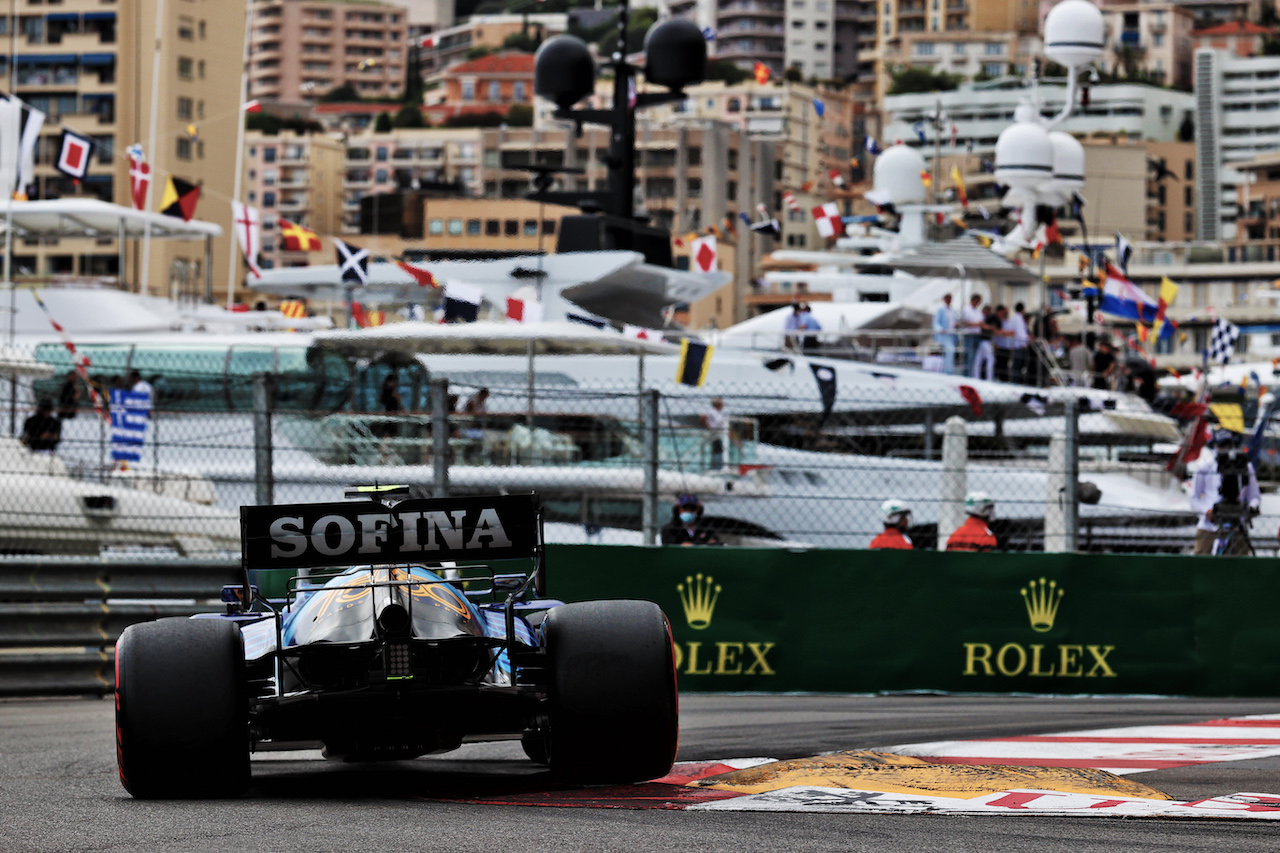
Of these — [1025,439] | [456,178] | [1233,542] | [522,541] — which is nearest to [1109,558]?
[1233,542]

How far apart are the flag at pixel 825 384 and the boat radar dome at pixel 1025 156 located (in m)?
8.25

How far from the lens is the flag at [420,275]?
22.9 m

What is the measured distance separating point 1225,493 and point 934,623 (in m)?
4.51

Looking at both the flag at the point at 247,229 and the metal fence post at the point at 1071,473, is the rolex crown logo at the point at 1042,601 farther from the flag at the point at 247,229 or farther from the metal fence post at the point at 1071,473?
the flag at the point at 247,229

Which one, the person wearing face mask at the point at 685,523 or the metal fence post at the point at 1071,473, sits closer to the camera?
the metal fence post at the point at 1071,473

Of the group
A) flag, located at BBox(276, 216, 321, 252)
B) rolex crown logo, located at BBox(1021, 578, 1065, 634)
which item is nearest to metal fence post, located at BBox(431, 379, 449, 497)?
rolex crown logo, located at BBox(1021, 578, 1065, 634)

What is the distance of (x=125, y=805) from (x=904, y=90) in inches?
5775

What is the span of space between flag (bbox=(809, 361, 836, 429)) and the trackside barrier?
660 centimetres

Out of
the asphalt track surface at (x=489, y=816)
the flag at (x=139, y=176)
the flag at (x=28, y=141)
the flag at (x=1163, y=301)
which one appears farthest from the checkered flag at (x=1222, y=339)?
the flag at (x=28, y=141)

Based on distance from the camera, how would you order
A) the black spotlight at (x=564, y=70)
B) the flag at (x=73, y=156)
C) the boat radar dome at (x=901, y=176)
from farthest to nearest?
the boat radar dome at (x=901, y=176) → the black spotlight at (x=564, y=70) → the flag at (x=73, y=156)

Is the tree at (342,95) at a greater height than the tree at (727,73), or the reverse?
the tree at (342,95)

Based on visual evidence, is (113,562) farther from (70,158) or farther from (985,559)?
(70,158)

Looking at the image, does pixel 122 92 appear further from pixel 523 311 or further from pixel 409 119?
pixel 523 311

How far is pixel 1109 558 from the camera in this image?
41.7ft
